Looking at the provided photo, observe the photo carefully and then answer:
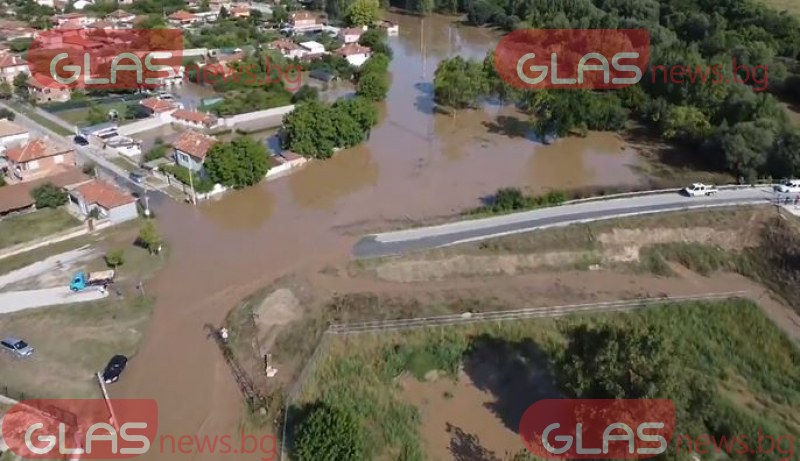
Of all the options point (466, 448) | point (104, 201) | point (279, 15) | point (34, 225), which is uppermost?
point (279, 15)

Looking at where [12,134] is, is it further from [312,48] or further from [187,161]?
[312,48]

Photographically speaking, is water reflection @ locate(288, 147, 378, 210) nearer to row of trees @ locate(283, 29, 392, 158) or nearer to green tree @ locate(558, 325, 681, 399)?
row of trees @ locate(283, 29, 392, 158)

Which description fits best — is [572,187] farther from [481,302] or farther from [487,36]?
[487,36]

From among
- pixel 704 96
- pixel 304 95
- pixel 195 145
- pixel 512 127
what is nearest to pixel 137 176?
pixel 195 145

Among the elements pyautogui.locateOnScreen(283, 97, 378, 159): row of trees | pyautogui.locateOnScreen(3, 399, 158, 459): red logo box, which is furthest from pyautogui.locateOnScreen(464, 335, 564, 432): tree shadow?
pyautogui.locateOnScreen(283, 97, 378, 159): row of trees

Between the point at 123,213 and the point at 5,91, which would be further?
the point at 5,91

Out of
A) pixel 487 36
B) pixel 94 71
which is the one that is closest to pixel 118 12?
pixel 94 71

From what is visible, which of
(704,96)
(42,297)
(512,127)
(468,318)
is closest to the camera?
(468,318)
